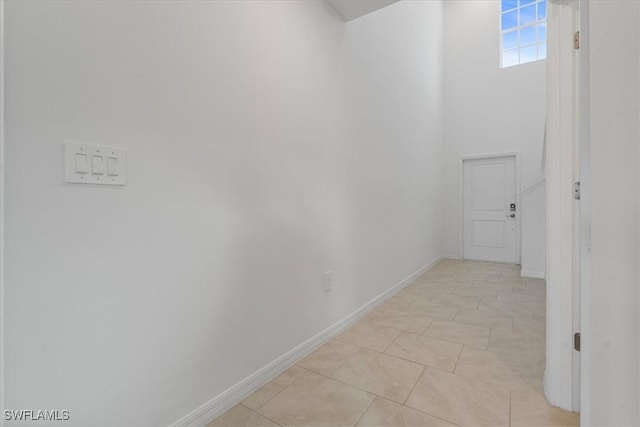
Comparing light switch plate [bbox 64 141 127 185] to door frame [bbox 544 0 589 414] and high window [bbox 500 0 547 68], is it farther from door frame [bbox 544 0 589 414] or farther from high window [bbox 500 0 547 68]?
high window [bbox 500 0 547 68]

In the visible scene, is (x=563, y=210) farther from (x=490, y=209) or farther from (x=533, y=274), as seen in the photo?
(x=490, y=209)

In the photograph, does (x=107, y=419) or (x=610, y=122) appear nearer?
(x=610, y=122)

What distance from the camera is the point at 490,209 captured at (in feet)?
16.5

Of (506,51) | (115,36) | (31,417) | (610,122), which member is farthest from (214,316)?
(506,51)

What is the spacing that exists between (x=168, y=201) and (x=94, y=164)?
27 cm

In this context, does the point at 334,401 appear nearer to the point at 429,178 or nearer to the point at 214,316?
the point at 214,316

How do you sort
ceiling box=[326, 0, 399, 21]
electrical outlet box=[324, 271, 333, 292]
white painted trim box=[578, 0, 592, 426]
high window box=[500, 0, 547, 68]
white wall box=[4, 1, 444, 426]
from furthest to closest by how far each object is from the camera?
high window box=[500, 0, 547, 68] < electrical outlet box=[324, 271, 333, 292] < ceiling box=[326, 0, 399, 21] < white wall box=[4, 1, 444, 426] < white painted trim box=[578, 0, 592, 426]

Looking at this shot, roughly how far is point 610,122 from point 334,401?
1514 mm

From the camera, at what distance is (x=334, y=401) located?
4.69 ft

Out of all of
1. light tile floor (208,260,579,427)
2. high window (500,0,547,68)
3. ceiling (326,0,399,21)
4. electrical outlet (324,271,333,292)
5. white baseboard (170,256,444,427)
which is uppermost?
high window (500,0,547,68)

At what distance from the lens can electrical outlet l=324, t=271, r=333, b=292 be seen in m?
2.11

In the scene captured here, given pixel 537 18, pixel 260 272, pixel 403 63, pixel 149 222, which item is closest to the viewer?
pixel 149 222

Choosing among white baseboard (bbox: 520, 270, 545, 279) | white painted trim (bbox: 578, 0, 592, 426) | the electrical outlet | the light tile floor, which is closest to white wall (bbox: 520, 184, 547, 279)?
white baseboard (bbox: 520, 270, 545, 279)

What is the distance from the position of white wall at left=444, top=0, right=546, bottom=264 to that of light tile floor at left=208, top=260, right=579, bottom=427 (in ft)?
9.63
